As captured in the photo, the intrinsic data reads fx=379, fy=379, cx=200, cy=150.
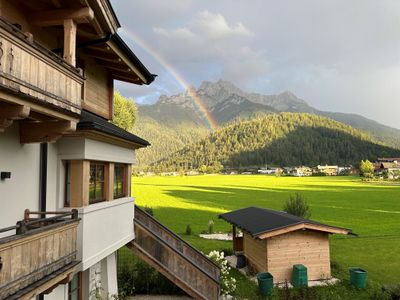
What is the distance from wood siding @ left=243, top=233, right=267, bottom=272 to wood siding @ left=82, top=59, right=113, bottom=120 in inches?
432

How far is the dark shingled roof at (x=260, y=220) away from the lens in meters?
19.5

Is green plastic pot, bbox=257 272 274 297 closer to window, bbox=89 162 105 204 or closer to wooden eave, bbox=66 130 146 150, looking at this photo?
wooden eave, bbox=66 130 146 150

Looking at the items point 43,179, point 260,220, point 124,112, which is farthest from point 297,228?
point 124,112

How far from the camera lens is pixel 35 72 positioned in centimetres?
642

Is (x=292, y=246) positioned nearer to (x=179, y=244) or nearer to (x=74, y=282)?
(x=179, y=244)

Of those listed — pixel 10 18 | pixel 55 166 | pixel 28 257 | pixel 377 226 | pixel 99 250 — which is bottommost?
pixel 377 226

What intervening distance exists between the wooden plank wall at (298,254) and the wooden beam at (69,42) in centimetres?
1474

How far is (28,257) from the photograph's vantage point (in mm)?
6391

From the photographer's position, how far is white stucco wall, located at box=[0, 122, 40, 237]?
25.0ft

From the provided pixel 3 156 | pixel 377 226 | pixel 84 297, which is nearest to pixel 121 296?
pixel 84 297

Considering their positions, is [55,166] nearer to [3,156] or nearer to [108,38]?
[3,156]

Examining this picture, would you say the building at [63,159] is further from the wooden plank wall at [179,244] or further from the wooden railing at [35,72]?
the wooden plank wall at [179,244]

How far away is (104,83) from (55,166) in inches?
222

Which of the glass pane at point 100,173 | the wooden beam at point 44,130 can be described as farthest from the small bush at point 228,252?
the wooden beam at point 44,130
